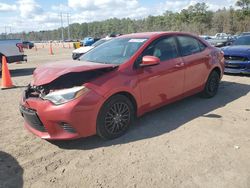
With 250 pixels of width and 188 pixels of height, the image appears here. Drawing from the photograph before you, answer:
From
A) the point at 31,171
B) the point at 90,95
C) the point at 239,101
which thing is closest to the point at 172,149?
the point at 90,95

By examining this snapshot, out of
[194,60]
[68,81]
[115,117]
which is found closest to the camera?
[68,81]

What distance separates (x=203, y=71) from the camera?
6309mm

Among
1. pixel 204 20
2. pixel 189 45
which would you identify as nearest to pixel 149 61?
pixel 189 45

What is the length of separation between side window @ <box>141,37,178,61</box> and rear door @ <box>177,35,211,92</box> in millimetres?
246

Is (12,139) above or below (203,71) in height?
below

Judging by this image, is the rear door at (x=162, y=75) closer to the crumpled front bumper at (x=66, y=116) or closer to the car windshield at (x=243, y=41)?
the crumpled front bumper at (x=66, y=116)

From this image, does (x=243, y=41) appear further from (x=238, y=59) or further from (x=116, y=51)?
(x=116, y=51)

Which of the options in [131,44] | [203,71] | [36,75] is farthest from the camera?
[203,71]

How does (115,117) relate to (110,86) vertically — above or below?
below

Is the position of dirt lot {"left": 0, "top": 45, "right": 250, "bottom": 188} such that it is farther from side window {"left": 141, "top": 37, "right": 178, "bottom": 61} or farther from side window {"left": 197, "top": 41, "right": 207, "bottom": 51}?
side window {"left": 197, "top": 41, "right": 207, "bottom": 51}

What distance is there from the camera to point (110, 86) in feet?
14.2

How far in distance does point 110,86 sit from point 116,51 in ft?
3.96

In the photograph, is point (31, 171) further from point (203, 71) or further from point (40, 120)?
point (203, 71)

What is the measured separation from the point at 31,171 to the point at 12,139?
1.22 meters
